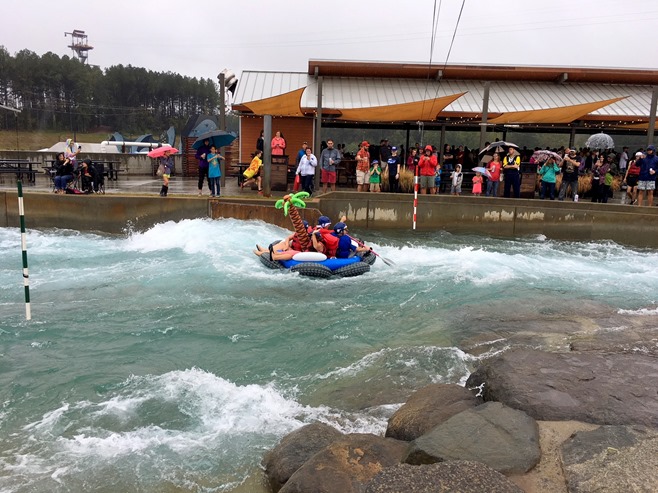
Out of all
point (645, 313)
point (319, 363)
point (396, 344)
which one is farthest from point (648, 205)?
point (319, 363)

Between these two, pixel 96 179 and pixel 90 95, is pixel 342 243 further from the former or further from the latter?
pixel 90 95

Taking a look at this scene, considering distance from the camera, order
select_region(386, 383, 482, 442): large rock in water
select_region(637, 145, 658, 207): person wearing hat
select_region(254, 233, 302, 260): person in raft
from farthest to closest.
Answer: select_region(637, 145, 658, 207): person wearing hat → select_region(254, 233, 302, 260): person in raft → select_region(386, 383, 482, 442): large rock in water

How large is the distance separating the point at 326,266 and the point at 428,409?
5.80 m

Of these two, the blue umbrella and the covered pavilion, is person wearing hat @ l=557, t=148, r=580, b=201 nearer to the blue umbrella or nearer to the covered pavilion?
the covered pavilion

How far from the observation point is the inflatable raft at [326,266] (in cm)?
1013

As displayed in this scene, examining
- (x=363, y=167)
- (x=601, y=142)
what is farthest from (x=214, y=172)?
(x=601, y=142)

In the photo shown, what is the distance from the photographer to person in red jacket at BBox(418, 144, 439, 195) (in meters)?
16.4

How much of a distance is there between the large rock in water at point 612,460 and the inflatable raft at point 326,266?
6629mm

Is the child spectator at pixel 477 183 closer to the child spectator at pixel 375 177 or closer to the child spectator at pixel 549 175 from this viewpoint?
the child spectator at pixel 549 175

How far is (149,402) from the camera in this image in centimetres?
552

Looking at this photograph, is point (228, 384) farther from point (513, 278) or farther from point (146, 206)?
point (146, 206)

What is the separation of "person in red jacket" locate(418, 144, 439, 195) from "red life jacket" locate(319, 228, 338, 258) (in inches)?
256

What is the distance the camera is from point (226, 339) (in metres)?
7.26

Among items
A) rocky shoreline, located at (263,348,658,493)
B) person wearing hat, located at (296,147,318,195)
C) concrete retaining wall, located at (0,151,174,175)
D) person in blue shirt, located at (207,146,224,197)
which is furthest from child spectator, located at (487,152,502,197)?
concrete retaining wall, located at (0,151,174,175)
